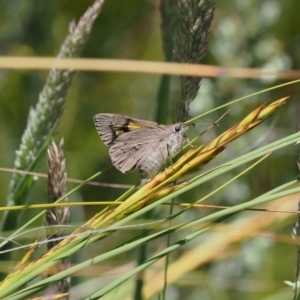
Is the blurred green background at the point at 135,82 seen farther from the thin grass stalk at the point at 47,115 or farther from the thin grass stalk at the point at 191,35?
the thin grass stalk at the point at 191,35

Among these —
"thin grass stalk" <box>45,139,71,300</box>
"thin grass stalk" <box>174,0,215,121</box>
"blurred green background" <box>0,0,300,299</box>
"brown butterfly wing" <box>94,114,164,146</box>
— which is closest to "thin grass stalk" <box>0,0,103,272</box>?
"brown butterfly wing" <box>94,114,164,146</box>

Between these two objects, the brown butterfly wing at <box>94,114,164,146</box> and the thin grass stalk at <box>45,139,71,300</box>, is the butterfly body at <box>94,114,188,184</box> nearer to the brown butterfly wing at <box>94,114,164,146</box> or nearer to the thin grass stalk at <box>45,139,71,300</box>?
the brown butterfly wing at <box>94,114,164,146</box>

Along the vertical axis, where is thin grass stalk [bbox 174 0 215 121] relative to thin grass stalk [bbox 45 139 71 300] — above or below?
above

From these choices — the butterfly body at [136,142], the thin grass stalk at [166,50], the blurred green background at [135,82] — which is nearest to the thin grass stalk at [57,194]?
the butterfly body at [136,142]

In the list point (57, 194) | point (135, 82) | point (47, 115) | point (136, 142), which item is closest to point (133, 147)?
point (136, 142)

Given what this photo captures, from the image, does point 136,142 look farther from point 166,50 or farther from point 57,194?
point 57,194

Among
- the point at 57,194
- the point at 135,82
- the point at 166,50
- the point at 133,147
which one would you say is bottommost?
the point at 57,194

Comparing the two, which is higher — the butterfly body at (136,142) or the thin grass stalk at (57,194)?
the butterfly body at (136,142)
